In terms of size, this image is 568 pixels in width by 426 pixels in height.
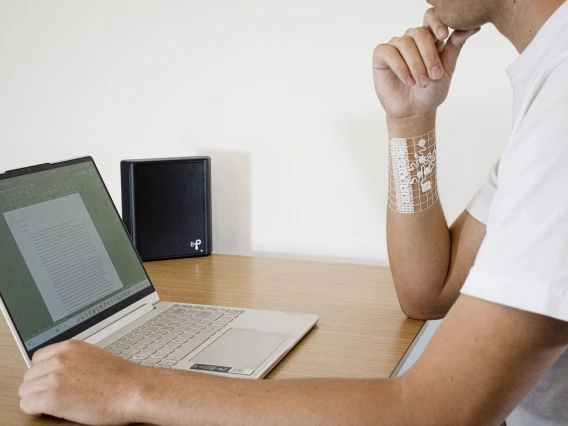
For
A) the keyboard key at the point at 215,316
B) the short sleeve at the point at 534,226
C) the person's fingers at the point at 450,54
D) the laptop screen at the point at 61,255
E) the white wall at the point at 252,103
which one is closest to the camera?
the short sleeve at the point at 534,226

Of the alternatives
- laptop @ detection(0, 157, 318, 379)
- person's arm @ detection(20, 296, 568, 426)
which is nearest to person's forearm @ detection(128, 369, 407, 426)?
person's arm @ detection(20, 296, 568, 426)

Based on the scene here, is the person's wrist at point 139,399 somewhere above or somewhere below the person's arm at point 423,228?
below

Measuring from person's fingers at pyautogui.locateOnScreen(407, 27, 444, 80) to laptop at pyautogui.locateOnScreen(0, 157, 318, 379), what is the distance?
1.43ft

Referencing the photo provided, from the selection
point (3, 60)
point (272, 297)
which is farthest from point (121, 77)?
point (272, 297)

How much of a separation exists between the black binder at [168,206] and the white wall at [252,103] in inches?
4.2

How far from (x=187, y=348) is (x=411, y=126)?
1.74 ft

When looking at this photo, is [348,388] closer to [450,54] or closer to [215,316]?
[215,316]

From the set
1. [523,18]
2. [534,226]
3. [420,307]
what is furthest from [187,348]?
[523,18]

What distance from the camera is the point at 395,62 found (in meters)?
1.23

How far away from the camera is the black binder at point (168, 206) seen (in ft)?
5.00

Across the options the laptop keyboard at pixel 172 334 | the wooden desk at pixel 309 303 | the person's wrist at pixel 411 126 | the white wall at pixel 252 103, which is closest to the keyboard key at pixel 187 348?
the laptop keyboard at pixel 172 334

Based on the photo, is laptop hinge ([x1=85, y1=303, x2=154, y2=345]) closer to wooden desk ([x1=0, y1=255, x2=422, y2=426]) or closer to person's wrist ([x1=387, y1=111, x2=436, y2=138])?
wooden desk ([x1=0, y1=255, x2=422, y2=426])

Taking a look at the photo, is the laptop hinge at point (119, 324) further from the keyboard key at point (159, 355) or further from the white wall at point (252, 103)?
the white wall at point (252, 103)

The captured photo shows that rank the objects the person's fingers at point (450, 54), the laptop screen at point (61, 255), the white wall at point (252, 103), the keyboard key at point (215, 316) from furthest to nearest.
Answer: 1. the white wall at point (252, 103)
2. the person's fingers at point (450, 54)
3. the keyboard key at point (215, 316)
4. the laptop screen at point (61, 255)
